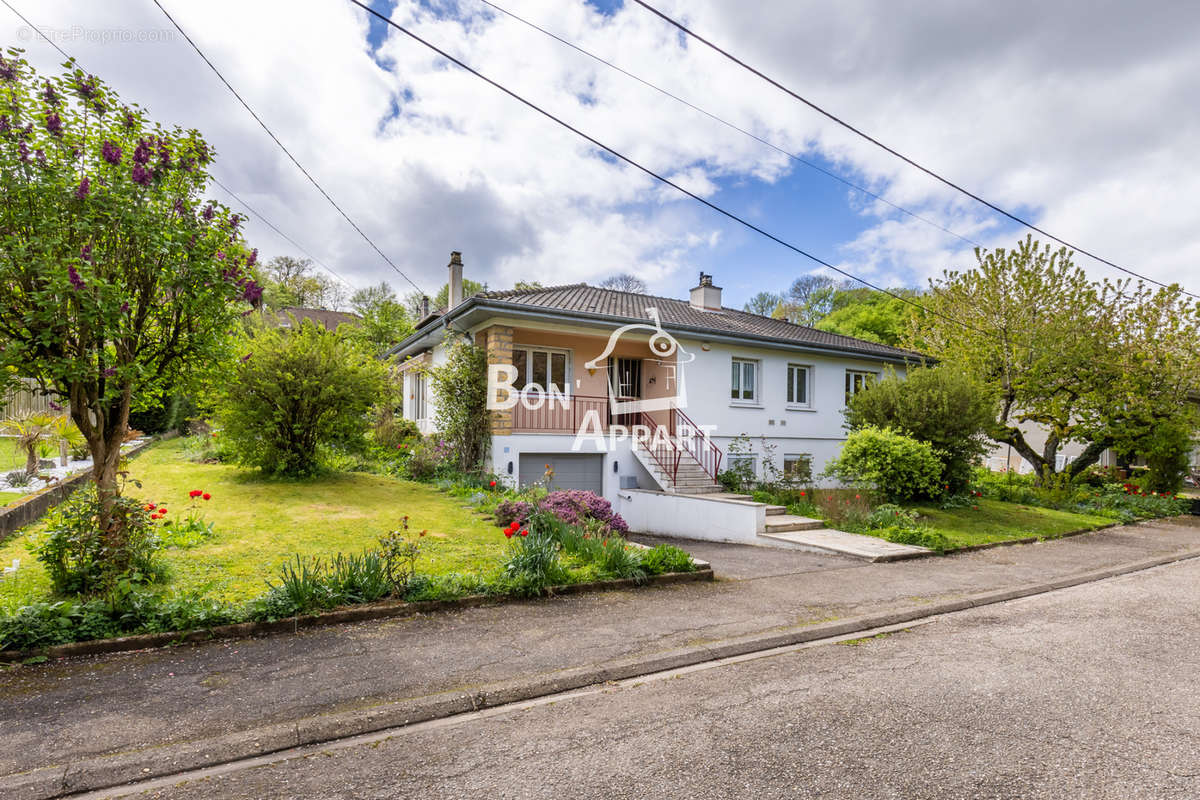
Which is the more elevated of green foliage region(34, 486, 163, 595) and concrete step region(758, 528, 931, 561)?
green foliage region(34, 486, 163, 595)

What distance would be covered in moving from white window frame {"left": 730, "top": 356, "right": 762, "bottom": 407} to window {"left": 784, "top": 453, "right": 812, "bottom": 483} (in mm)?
1957

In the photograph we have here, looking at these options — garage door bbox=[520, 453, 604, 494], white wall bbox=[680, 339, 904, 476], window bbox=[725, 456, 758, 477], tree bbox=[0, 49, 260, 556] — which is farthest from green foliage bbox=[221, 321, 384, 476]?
window bbox=[725, 456, 758, 477]

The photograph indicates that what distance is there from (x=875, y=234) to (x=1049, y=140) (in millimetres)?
5899

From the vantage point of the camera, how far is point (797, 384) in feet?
→ 57.9

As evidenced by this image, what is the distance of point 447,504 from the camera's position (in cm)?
1070

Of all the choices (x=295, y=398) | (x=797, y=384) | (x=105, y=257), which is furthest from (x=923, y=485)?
→ (x=105, y=257)

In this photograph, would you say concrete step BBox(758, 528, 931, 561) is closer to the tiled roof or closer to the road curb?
the road curb

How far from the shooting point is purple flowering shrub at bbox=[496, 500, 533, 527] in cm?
816

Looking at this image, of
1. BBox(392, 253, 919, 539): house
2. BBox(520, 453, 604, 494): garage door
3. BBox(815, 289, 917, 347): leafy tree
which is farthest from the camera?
BBox(815, 289, 917, 347): leafy tree

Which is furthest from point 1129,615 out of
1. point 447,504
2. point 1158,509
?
point 1158,509

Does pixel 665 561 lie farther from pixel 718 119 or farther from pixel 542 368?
pixel 542 368

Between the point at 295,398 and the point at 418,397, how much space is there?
6.90m

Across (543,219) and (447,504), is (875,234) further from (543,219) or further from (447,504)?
(447,504)

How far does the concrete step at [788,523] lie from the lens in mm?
11164
